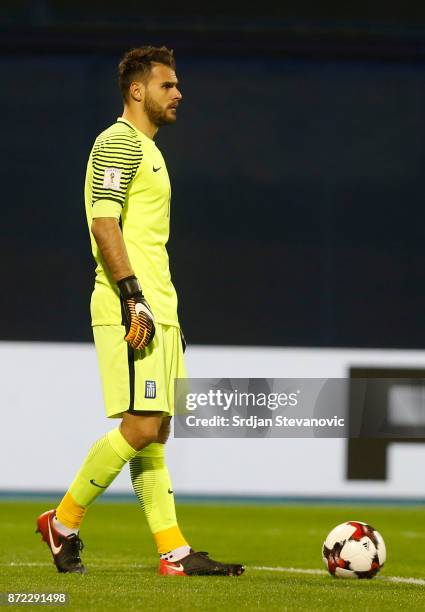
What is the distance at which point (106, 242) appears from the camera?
457 cm

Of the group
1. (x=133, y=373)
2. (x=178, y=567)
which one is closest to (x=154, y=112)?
(x=133, y=373)

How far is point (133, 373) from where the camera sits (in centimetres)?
460

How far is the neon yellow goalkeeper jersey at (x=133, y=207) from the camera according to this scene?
183 inches

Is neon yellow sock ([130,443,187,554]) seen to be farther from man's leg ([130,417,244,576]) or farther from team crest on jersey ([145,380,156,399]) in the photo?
team crest on jersey ([145,380,156,399])

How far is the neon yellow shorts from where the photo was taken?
4.59 metres

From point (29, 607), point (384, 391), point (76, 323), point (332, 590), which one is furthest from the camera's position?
point (76, 323)

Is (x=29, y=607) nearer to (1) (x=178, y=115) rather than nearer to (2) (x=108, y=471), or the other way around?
(2) (x=108, y=471)

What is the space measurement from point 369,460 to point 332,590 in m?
5.72

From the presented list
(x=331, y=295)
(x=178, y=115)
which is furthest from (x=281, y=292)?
(x=178, y=115)

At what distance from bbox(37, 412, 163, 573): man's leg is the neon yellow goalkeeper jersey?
0.37 m

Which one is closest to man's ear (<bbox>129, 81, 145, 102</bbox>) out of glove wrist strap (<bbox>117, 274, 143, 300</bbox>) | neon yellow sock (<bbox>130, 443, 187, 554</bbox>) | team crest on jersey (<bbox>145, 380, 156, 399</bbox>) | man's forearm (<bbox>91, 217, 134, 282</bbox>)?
man's forearm (<bbox>91, 217, 134, 282</bbox>)

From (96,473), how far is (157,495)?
27cm

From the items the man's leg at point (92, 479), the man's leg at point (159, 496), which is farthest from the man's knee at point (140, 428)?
the man's leg at point (159, 496)

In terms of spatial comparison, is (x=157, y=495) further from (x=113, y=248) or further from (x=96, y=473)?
(x=113, y=248)
